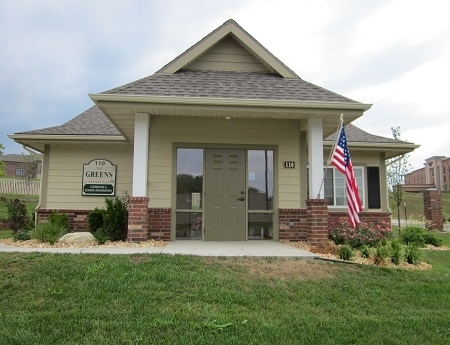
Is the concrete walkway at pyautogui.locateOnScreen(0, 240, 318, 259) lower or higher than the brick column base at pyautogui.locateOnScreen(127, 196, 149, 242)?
lower

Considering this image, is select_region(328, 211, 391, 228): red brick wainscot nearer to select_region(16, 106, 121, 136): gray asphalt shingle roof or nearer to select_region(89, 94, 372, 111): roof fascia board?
select_region(89, 94, 372, 111): roof fascia board

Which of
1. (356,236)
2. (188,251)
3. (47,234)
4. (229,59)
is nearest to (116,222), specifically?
(47,234)

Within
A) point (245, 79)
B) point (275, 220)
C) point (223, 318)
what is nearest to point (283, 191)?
point (275, 220)

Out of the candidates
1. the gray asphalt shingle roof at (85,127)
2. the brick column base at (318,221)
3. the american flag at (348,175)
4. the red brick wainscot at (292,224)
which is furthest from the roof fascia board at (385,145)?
the gray asphalt shingle roof at (85,127)

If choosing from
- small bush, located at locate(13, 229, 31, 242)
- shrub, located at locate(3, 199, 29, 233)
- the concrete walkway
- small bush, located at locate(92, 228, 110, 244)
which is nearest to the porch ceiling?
small bush, located at locate(92, 228, 110, 244)

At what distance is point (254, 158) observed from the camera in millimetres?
9055

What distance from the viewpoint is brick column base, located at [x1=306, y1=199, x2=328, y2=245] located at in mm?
7551

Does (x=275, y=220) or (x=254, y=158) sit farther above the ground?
(x=254, y=158)

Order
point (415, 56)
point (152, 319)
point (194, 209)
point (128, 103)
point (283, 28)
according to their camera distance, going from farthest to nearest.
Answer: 1. point (283, 28)
2. point (415, 56)
3. point (194, 209)
4. point (128, 103)
5. point (152, 319)

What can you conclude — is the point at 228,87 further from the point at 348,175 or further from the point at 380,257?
the point at 380,257

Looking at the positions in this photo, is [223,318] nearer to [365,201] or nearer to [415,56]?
[365,201]

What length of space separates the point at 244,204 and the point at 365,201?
486 cm

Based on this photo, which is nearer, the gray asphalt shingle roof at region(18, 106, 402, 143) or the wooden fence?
the gray asphalt shingle roof at region(18, 106, 402, 143)

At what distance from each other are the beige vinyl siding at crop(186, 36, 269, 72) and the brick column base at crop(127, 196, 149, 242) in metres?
3.98
